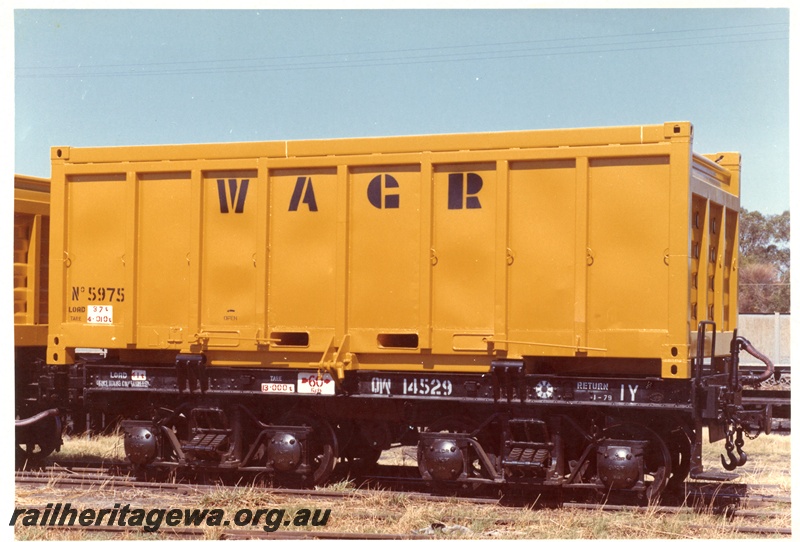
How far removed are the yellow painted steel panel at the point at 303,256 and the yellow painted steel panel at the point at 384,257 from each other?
0.87 feet

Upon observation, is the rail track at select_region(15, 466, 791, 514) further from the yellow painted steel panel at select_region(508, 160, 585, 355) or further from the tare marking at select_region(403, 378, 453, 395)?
the yellow painted steel panel at select_region(508, 160, 585, 355)

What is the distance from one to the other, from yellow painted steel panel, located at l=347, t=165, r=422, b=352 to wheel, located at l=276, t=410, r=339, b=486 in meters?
1.11

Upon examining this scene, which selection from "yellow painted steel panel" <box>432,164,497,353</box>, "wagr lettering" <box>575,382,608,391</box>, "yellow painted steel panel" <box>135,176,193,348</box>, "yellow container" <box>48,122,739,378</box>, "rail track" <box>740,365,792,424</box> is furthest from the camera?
"rail track" <box>740,365,792,424</box>

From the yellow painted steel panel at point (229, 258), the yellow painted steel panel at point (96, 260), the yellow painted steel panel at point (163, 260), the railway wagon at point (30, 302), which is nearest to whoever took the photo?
the yellow painted steel panel at point (229, 258)

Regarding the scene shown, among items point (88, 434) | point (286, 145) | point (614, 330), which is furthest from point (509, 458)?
point (88, 434)

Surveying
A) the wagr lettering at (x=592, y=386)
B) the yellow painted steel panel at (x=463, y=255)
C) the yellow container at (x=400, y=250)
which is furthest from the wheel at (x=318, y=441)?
the wagr lettering at (x=592, y=386)

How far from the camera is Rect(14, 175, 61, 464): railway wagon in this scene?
13633 mm

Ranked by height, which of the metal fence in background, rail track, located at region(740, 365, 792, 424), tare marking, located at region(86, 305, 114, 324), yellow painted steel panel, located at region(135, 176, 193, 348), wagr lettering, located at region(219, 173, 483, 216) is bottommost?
rail track, located at region(740, 365, 792, 424)

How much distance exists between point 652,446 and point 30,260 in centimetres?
846

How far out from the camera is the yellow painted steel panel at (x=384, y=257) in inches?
Result: 433

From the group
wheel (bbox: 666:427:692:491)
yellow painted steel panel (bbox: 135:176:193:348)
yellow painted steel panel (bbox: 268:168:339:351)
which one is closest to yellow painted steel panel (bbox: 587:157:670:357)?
wheel (bbox: 666:427:692:491)

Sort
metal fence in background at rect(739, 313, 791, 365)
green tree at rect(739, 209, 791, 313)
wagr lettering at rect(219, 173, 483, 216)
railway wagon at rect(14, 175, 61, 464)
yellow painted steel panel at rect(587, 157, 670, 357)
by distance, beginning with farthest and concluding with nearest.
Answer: green tree at rect(739, 209, 791, 313)
metal fence in background at rect(739, 313, 791, 365)
railway wagon at rect(14, 175, 61, 464)
wagr lettering at rect(219, 173, 483, 216)
yellow painted steel panel at rect(587, 157, 670, 357)

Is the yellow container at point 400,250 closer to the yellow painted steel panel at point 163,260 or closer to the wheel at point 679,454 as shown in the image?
the yellow painted steel panel at point 163,260

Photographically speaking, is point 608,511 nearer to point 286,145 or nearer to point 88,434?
point 286,145
